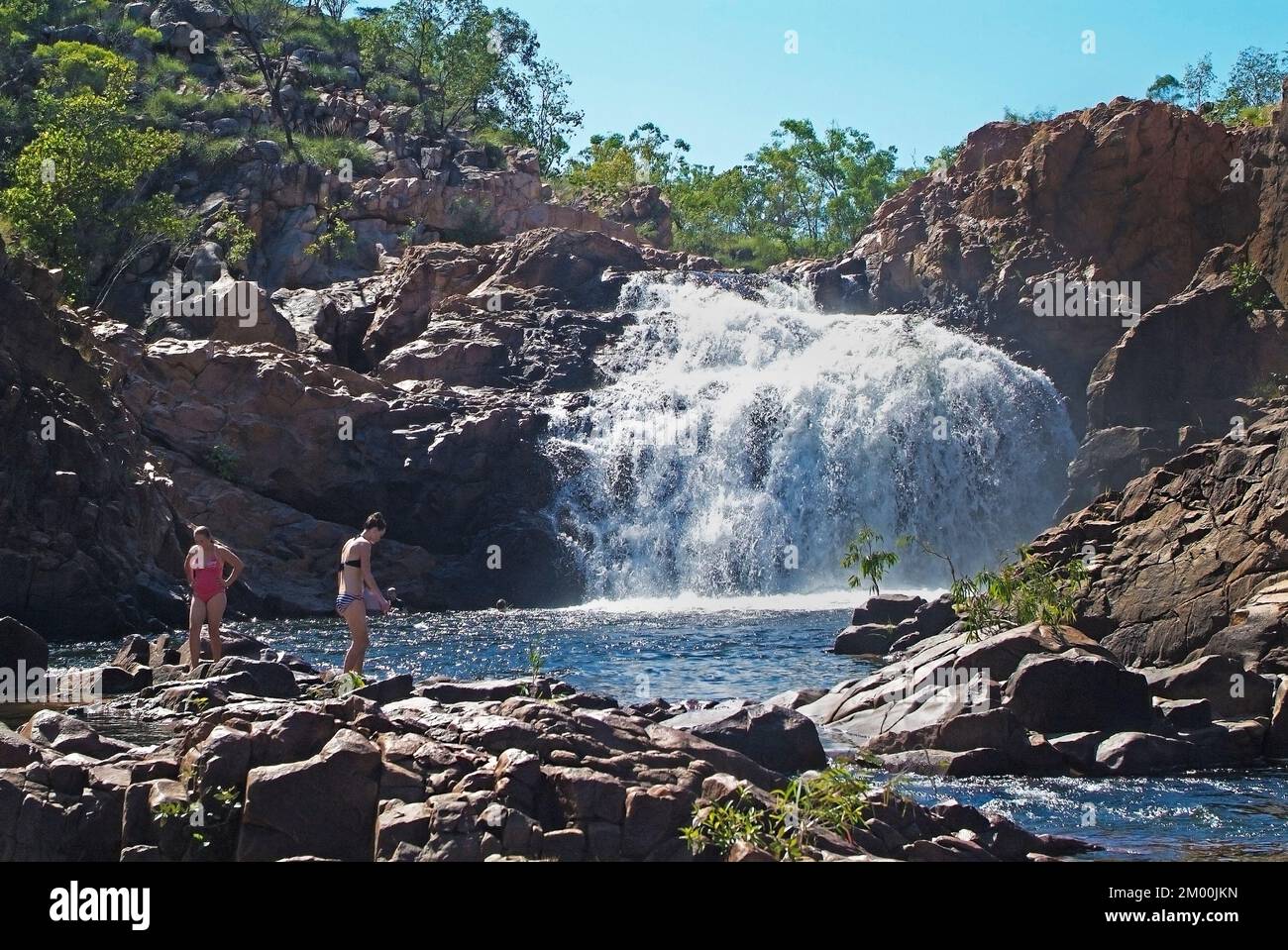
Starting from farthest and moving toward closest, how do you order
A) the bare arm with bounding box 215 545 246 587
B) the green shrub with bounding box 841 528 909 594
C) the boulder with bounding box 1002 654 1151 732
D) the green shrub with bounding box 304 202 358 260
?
the green shrub with bounding box 304 202 358 260 → the green shrub with bounding box 841 528 909 594 → the bare arm with bounding box 215 545 246 587 → the boulder with bounding box 1002 654 1151 732

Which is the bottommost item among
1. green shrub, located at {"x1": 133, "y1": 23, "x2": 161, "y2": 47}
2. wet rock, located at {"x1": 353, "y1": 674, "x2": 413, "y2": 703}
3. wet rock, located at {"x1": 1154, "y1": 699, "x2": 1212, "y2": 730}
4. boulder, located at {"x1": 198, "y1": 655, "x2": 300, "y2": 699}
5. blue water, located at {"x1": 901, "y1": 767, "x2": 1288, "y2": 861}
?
blue water, located at {"x1": 901, "y1": 767, "x2": 1288, "y2": 861}

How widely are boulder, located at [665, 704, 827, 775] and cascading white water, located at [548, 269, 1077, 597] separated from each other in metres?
24.0

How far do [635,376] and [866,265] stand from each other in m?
12.4

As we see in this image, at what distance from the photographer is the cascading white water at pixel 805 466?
39.4m

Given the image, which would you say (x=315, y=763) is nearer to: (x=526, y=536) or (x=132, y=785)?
(x=132, y=785)

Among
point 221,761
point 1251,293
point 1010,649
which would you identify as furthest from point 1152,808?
point 1251,293

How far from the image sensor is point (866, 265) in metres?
51.8

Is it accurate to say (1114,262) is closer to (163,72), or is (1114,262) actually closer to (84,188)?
(84,188)

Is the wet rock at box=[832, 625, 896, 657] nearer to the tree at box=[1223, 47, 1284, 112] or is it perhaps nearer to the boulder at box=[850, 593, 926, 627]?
the boulder at box=[850, 593, 926, 627]

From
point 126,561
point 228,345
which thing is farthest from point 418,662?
point 228,345

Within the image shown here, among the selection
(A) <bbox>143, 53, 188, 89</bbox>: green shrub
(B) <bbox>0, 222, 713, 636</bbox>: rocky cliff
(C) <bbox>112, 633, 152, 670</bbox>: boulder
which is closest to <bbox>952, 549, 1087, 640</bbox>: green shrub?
(C) <bbox>112, 633, 152, 670</bbox>: boulder

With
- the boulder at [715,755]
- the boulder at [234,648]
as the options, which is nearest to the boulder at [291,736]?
the boulder at [715,755]

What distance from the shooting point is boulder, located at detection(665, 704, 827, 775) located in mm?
14312

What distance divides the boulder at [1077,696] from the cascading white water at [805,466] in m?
22.1
